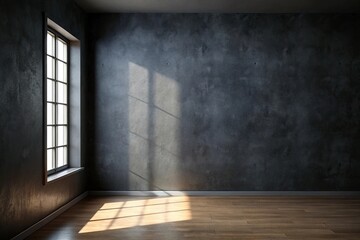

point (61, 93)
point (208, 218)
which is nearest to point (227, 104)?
point (208, 218)

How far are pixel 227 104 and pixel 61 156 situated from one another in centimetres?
268

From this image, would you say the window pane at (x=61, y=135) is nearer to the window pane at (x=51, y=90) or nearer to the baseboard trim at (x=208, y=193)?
the window pane at (x=51, y=90)

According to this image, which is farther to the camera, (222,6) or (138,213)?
(222,6)

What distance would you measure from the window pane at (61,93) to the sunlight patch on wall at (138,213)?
162 centimetres

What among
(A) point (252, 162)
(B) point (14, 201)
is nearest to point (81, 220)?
(B) point (14, 201)

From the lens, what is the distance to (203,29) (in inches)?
264

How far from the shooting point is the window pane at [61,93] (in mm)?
5797

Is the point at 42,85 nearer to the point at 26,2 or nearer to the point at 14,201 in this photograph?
the point at 26,2

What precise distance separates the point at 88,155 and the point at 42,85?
7.31 feet

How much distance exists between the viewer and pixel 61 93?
5945 mm

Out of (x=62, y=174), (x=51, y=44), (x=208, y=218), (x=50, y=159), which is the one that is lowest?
(x=208, y=218)

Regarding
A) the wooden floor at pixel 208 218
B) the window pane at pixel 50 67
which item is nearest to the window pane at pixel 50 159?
the wooden floor at pixel 208 218

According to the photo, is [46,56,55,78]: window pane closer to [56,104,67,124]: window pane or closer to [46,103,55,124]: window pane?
[46,103,55,124]: window pane

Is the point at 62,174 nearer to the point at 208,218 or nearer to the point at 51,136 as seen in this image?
the point at 51,136
